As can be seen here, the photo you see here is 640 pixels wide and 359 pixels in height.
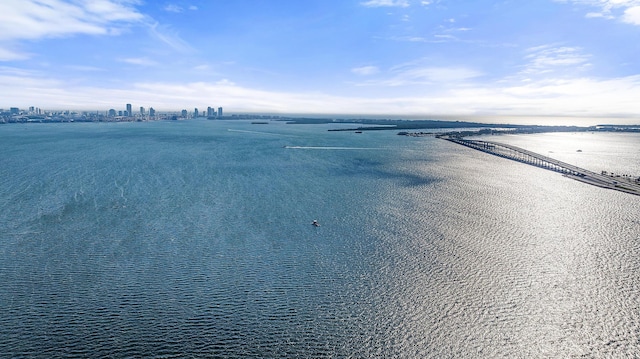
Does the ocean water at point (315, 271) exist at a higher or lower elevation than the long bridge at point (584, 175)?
lower

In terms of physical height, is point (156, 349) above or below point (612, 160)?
below

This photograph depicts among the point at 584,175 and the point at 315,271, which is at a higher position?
the point at 584,175

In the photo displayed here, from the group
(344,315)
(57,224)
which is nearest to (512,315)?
(344,315)

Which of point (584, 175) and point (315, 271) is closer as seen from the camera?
point (315, 271)

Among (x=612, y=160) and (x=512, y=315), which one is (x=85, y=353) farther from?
(x=612, y=160)

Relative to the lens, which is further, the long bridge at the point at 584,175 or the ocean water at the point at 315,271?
the long bridge at the point at 584,175

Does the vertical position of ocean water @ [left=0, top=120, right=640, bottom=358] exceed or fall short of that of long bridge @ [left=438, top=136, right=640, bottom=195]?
it falls short

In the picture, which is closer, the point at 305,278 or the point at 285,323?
the point at 285,323

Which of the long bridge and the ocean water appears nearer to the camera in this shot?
the ocean water
